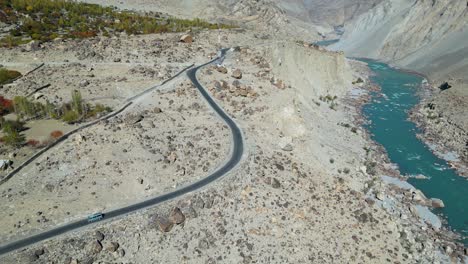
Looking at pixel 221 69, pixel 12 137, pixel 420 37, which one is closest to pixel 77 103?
pixel 12 137

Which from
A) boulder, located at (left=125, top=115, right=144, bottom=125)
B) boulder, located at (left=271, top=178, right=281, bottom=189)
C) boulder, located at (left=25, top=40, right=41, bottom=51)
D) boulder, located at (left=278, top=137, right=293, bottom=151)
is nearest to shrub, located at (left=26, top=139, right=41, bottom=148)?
boulder, located at (left=125, top=115, right=144, bottom=125)

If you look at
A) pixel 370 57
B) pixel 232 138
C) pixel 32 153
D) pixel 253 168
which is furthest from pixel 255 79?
pixel 370 57

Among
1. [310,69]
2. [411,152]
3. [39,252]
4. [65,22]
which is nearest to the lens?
[39,252]

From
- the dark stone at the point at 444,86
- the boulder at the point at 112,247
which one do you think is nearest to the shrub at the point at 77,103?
the boulder at the point at 112,247

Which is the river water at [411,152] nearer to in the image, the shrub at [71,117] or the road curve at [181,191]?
the road curve at [181,191]

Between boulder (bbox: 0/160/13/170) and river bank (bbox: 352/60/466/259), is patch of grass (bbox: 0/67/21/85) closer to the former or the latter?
boulder (bbox: 0/160/13/170)

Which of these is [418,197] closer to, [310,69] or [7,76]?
[310,69]
